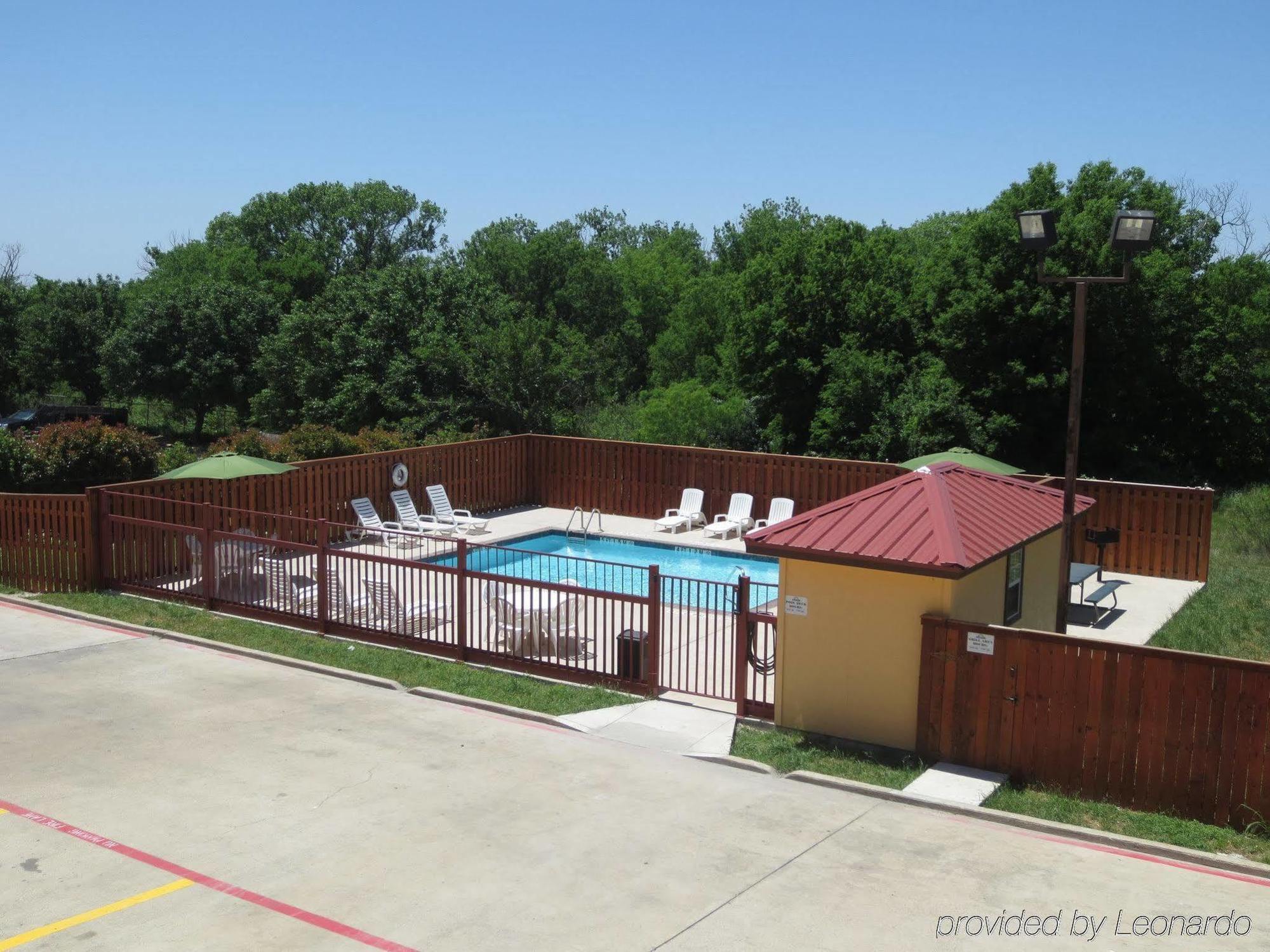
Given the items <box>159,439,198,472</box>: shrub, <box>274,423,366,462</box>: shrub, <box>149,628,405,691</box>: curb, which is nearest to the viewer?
<box>149,628,405,691</box>: curb

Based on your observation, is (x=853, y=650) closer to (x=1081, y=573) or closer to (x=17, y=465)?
(x=1081, y=573)

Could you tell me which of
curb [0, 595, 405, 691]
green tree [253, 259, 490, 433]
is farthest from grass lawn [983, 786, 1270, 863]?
green tree [253, 259, 490, 433]

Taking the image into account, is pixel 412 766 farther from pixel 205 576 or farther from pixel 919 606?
pixel 205 576

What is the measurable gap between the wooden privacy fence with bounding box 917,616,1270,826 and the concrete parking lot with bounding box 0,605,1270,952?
112 cm

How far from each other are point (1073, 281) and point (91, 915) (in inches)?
454

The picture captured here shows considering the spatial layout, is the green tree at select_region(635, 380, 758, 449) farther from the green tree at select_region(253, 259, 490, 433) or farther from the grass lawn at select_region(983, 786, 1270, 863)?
the grass lawn at select_region(983, 786, 1270, 863)

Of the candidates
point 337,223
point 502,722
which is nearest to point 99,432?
point 502,722

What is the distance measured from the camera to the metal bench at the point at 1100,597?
18.2 m

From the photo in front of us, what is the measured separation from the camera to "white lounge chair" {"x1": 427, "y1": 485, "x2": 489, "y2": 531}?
2523 centimetres

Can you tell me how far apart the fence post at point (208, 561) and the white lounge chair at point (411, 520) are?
267 inches

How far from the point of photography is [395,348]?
37531 millimetres

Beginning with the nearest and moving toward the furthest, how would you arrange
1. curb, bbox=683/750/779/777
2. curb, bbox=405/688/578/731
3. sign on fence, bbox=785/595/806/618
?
curb, bbox=683/750/779/777, sign on fence, bbox=785/595/806/618, curb, bbox=405/688/578/731

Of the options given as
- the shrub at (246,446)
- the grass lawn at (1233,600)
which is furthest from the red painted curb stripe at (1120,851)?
the shrub at (246,446)

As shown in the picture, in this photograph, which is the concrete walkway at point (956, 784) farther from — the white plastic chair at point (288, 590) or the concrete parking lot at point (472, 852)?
the white plastic chair at point (288, 590)
